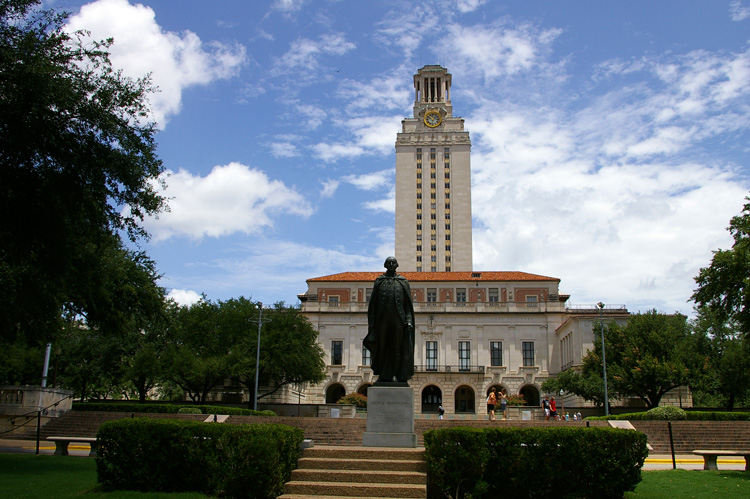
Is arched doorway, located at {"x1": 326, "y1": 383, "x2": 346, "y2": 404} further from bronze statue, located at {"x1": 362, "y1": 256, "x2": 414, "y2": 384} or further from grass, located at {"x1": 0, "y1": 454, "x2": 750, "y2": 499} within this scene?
bronze statue, located at {"x1": 362, "y1": 256, "x2": 414, "y2": 384}

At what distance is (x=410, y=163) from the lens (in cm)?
10006

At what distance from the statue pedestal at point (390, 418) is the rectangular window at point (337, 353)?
55368mm

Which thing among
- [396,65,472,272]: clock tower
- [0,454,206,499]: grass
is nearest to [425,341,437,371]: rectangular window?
[396,65,472,272]: clock tower

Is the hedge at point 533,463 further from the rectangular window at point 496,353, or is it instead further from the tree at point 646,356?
the rectangular window at point 496,353

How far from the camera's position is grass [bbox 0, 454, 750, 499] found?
447 inches

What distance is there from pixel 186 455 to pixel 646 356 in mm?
44274

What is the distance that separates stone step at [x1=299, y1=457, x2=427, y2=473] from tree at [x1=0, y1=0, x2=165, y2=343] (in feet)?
27.2

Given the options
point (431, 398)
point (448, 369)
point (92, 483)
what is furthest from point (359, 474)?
point (431, 398)

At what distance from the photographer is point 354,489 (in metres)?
10.9

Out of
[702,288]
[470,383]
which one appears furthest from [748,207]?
[470,383]

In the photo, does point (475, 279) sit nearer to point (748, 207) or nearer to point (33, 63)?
point (748, 207)

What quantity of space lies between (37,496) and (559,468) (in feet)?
30.2

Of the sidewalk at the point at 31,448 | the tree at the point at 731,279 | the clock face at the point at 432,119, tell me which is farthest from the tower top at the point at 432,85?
the sidewalk at the point at 31,448

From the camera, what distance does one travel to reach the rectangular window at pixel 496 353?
220 ft
